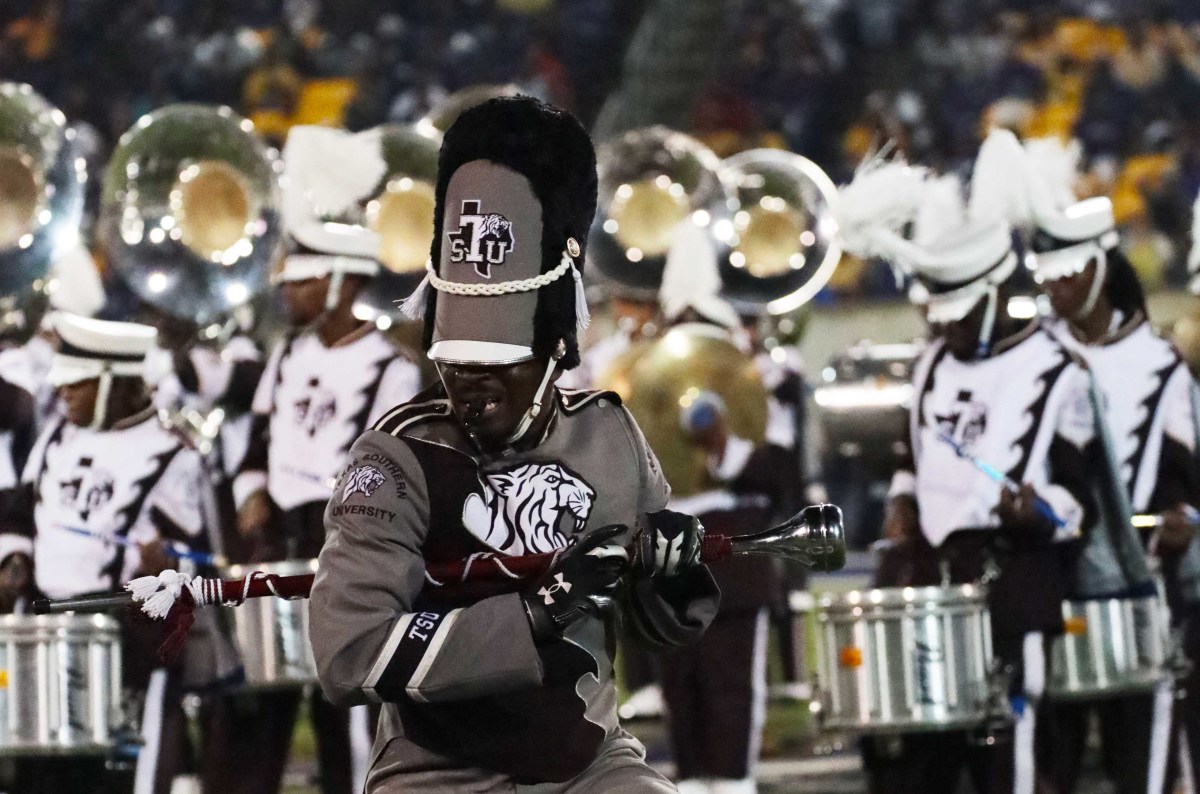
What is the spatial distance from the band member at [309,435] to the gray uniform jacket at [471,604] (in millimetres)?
3340

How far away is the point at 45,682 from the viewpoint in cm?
630

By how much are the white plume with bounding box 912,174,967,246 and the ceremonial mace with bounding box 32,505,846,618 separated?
3469 millimetres

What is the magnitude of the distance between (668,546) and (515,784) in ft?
1.52

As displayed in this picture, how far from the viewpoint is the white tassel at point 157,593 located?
336cm

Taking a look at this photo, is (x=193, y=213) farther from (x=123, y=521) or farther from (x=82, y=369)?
(x=123, y=521)

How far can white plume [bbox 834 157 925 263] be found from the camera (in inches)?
273

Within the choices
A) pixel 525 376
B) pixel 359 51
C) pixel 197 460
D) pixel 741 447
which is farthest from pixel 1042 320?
pixel 359 51

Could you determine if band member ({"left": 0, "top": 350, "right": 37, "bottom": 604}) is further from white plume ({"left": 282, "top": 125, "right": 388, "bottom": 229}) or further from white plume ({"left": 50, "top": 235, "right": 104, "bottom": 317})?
white plume ({"left": 50, "top": 235, "right": 104, "bottom": 317})

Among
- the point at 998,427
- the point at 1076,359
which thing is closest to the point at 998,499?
the point at 998,427

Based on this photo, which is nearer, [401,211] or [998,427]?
[998,427]

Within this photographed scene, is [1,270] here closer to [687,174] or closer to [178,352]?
[178,352]

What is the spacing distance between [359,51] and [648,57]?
2683 millimetres

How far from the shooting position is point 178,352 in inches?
355

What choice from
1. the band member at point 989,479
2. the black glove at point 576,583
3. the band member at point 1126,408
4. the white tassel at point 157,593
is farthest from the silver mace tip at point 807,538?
the band member at point 1126,408
